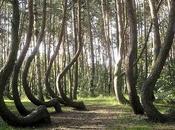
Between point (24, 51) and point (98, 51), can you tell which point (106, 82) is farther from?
point (24, 51)

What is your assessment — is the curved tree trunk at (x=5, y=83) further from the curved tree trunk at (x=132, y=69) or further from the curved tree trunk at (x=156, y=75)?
the curved tree trunk at (x=132, y=69)

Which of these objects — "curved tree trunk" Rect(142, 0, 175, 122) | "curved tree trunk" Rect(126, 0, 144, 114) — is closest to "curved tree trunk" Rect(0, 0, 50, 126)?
"curved tree trunk" Rect(142, 0, 175, 122)

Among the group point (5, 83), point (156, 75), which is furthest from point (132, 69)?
point (5, 83)

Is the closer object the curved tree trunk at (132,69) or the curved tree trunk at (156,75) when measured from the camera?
the curved tree trunk at (156,75)

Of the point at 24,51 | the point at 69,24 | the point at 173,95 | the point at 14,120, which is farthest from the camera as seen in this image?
the point at 69,24

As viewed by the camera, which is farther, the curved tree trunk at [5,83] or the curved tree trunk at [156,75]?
the curved tree trunk at [156,75]

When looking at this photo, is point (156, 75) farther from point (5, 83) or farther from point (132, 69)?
point (5, 83)

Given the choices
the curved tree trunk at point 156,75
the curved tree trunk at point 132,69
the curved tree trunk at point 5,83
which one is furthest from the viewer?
the curved tree trunk at point 132,69

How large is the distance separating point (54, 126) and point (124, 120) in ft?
10.2

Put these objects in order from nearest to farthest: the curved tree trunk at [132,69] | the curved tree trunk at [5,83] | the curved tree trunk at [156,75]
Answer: the curved tree trunk at [5,83] < the curved tree trunk at [156,75] < the curved tree trunk at [132,69]

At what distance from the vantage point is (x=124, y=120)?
1720cm

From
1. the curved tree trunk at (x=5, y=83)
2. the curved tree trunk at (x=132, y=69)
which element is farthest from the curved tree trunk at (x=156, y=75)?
the curved tree trunk at (x=5, y=83)

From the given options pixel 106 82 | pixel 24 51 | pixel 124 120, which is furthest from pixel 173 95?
pixel 106 82

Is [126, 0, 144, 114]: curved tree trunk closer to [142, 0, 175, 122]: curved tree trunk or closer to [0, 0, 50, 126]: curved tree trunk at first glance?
[142, 0, 175, 122]: curved tree trunk
